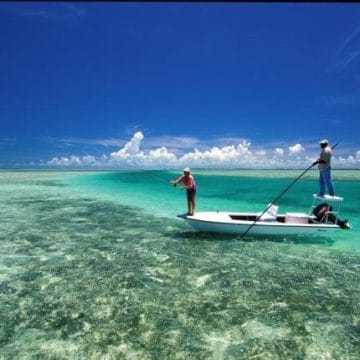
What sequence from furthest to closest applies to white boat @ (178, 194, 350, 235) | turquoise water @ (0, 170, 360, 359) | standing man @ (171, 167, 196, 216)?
standing man @ (171, 167, 196, 216), white boat @ (178, 194, 350, 235), turquoise water @ (0, 170, 360, 359)

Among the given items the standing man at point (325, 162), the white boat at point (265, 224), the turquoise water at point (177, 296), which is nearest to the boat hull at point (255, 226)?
the white boat at point (265, 224)

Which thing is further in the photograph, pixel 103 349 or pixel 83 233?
pixel 83 233

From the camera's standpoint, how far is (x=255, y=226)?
17984mm

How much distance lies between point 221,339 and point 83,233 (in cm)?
1365

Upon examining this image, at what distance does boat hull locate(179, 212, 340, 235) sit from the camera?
58.7 feet

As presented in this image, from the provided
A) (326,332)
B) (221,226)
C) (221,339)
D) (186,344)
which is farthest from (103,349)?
(221,226)

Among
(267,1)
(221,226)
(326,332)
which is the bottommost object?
(326,332)

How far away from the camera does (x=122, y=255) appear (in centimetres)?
1583

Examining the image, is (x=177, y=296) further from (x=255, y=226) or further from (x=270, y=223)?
(x=270, y=223)

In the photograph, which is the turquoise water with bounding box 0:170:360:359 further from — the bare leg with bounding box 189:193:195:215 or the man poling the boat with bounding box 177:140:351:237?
the bare leg with bounding box 189:193:195:215

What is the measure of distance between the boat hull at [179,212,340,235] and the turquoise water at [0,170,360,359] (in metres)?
0.62

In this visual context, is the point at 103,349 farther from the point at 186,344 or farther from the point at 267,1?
the point at 267,1

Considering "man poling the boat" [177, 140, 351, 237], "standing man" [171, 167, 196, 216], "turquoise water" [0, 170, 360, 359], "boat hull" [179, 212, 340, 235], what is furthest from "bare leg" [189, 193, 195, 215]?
"turquoise water" [0, 170, 360, 359]

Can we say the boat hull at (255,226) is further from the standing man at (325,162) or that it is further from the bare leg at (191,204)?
the standing man at (325,162)
